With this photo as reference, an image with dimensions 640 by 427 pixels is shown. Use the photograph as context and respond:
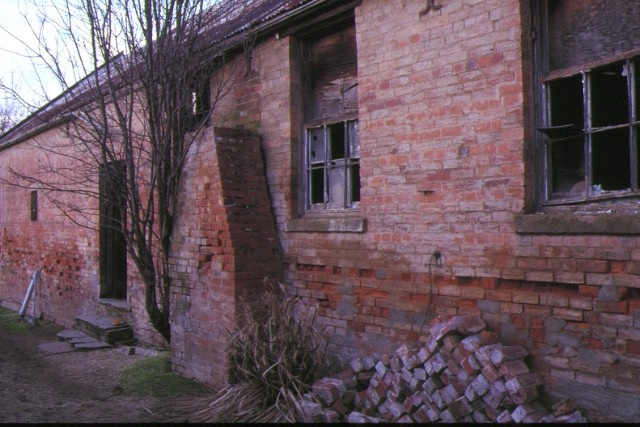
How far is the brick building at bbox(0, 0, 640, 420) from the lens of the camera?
3.84m

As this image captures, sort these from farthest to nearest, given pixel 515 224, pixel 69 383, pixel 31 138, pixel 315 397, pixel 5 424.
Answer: pixel 31 138, pixel 69 383, pixel 5 424, pixel 315 397, pixel 515 224

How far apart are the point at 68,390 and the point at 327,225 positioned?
141 inches

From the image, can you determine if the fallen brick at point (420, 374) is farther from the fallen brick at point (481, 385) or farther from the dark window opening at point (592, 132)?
the dark window opening at point (592, 132)

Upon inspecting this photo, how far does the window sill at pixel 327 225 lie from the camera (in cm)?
528

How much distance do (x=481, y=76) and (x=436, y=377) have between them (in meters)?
2.28

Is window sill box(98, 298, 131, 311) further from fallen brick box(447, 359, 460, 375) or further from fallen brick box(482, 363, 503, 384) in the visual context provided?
fallen brick box(482, 363, 503, 384)

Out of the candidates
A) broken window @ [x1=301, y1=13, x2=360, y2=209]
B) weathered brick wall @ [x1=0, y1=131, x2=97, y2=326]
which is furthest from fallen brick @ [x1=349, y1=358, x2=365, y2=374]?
weathered brick wall @ [x1=0, y1=131, x2=97, y2=326]

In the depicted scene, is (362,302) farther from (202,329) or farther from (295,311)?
(202,329)

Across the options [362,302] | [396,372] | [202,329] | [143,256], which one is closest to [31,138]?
[143,256]

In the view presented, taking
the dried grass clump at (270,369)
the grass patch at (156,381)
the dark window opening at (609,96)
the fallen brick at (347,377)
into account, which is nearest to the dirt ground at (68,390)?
the grass patch at (156,381)

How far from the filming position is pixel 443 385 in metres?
4.26

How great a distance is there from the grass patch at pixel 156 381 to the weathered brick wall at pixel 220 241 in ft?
0.49

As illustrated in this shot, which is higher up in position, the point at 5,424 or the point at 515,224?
the point at 515,224

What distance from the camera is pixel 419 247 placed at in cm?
480
